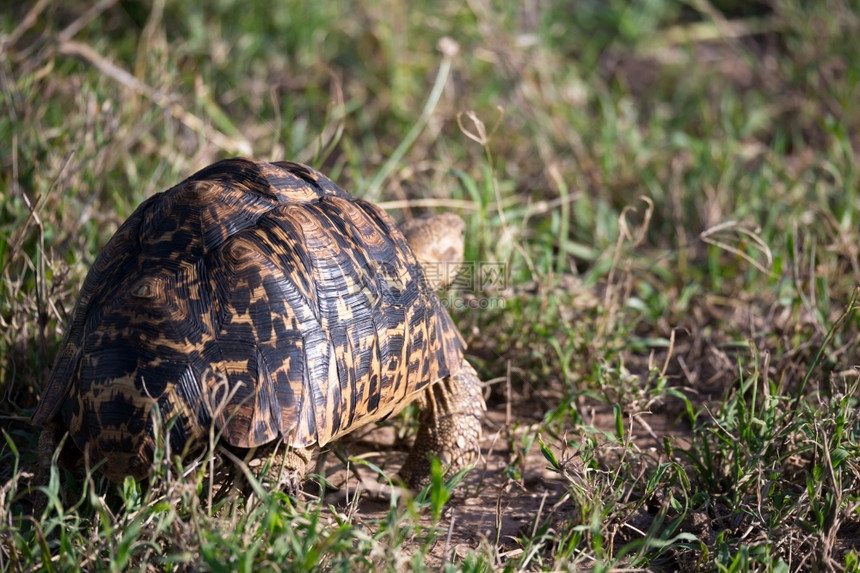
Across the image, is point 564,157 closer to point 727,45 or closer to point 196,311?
point 727,45

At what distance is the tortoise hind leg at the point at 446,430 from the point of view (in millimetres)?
2693

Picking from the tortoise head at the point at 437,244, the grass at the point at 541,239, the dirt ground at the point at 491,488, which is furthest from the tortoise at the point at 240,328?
the tortoise head at the point at 437,244

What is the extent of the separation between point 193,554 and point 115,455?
318 millimetres

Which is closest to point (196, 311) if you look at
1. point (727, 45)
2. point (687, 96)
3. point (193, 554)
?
point (193, 554)

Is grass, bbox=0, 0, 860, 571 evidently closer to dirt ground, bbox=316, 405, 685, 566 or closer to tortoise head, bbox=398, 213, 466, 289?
dirt ground, bbox=316, 405, 685, 566

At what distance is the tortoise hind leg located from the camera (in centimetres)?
269

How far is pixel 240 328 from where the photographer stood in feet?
6.95

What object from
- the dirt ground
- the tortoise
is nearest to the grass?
the dirt ground

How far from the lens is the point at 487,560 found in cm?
211

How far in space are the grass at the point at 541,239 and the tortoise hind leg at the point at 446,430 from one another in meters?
0.11

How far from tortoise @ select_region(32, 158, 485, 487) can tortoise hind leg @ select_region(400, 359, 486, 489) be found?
0.21m

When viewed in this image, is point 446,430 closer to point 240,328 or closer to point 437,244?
point 437,244

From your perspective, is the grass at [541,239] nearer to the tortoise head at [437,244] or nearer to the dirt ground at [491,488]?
the dirt ground at [491,488]

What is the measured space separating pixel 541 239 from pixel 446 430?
53.1 inches
